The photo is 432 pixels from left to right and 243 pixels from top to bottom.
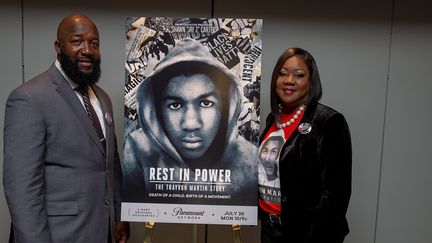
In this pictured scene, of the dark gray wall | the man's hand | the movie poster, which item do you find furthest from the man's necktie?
the dark gray wall

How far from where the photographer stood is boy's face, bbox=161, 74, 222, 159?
180 cm

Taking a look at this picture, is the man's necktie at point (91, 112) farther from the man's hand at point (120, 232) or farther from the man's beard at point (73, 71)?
the man's hand at point (120, 232)

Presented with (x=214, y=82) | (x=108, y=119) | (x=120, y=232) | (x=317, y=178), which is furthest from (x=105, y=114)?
(x=317, y=178)

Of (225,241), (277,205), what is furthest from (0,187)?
(277,205)

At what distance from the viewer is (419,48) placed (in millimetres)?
2693

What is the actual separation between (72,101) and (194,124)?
570mm

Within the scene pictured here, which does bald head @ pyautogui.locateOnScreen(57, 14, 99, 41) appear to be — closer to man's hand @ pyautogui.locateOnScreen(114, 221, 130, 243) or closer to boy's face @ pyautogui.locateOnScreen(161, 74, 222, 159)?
boy's face @ pyautogui.locateOnScreen(161, 74, 222, 159)

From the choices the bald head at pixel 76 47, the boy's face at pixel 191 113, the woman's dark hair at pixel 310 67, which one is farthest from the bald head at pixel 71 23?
the woman's dark hair at pixel 310 67

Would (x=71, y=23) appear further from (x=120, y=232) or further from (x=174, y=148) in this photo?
(x=120, y=232)

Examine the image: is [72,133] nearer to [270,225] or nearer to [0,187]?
[270,225]

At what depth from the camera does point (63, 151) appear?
5.25ft

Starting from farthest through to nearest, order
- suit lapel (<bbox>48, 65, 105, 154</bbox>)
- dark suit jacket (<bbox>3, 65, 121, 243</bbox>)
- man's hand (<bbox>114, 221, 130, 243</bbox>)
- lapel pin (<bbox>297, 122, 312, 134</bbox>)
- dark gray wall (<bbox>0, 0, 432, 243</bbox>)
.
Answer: dark gray wall (<bbox>0, 0, 432, 243</bbox>), man's hand (<bbox>114, 221, 130, 243</bbox>), lapel pin (<bbox>297, 122, 312, 134</bbox>), suit lapel (<bbox>48, 65, 105, 154</bbox>), dark suit jacket (<bbox>3, 65, 121, 243</bbox>)

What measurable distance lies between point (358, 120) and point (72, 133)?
202 cm

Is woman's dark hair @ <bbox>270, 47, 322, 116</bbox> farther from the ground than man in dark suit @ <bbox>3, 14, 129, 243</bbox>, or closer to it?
farther from the ground
